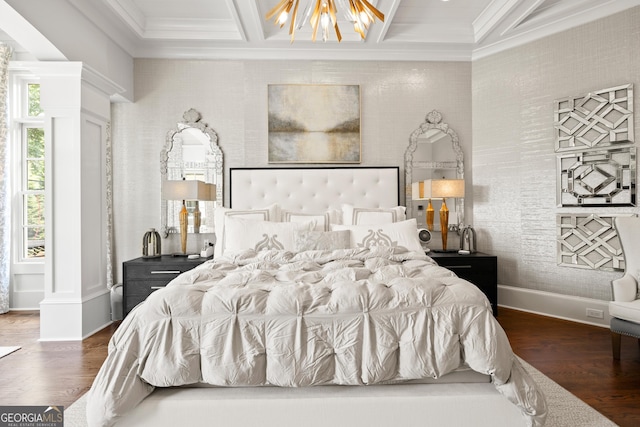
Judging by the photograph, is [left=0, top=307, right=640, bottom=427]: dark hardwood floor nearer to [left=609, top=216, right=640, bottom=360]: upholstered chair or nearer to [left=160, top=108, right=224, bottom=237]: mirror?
[left=609, top=216, right=640, bottom=360]: upholstered chair

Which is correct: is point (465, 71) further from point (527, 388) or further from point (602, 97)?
point (527, 388)

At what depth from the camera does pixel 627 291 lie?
2.74 m

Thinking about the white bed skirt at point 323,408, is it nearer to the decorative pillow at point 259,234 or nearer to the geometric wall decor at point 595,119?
the decorative pillow at point 259,234

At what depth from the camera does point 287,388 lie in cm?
170

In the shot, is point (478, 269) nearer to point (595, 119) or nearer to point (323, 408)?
point (595, 119)

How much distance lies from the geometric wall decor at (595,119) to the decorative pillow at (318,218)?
235cm

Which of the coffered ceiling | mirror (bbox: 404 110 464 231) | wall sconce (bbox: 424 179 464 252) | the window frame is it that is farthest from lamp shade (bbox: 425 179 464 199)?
the window frame

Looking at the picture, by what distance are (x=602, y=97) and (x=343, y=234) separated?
9.06 feet

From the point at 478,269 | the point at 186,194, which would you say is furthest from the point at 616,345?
the point at 186,194

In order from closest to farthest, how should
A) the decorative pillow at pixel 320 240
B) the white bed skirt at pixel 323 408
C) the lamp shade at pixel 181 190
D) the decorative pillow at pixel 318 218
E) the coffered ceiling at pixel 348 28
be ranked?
the white bed skirt at pixel 323 408 < the decorative pillow at pixel 320 240 < the coffered ceiling at pixel 348 28 < the decorative pillow at pixel 318 218 < the lamp shade at pixel 181 190

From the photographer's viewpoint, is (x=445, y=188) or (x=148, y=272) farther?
(x=445, y=188)

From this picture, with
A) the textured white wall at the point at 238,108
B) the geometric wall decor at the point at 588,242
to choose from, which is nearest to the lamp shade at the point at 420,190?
the textured white wall at the point at 238,108

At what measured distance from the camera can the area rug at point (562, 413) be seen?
1.90 meters

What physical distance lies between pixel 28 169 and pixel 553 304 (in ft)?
19.6
